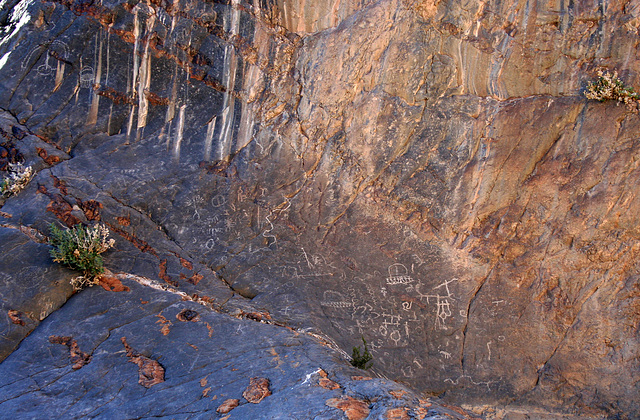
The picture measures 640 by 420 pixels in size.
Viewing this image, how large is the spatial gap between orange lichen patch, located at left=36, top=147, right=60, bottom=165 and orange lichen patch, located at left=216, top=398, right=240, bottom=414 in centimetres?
522

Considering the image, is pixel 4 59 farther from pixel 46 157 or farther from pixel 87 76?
pixel 46 157

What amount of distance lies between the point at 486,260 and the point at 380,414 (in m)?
4.10

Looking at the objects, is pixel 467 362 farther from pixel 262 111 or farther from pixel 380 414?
pixel 262 111

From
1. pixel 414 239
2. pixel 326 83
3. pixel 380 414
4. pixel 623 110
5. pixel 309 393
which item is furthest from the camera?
pixel 326 83

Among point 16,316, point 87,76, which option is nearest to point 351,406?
point 16,316

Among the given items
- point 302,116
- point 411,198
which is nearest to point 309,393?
point 411,198

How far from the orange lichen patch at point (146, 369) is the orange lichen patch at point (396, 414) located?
2.20m

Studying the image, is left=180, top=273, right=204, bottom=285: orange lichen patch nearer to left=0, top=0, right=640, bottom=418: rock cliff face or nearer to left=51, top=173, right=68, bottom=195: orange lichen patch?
left=0, top=0, right=640, bottom=418: rock cliff face

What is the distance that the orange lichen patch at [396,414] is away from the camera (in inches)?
129

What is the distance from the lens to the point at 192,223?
7164mm

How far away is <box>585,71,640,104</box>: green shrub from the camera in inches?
252

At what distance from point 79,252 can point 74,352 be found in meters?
1.32

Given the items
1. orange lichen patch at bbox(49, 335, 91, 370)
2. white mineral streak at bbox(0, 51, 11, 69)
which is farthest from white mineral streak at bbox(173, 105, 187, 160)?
orange lichen patch at bbox(49, 335, 91, 370)

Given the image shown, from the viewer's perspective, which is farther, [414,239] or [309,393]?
[414,239]
